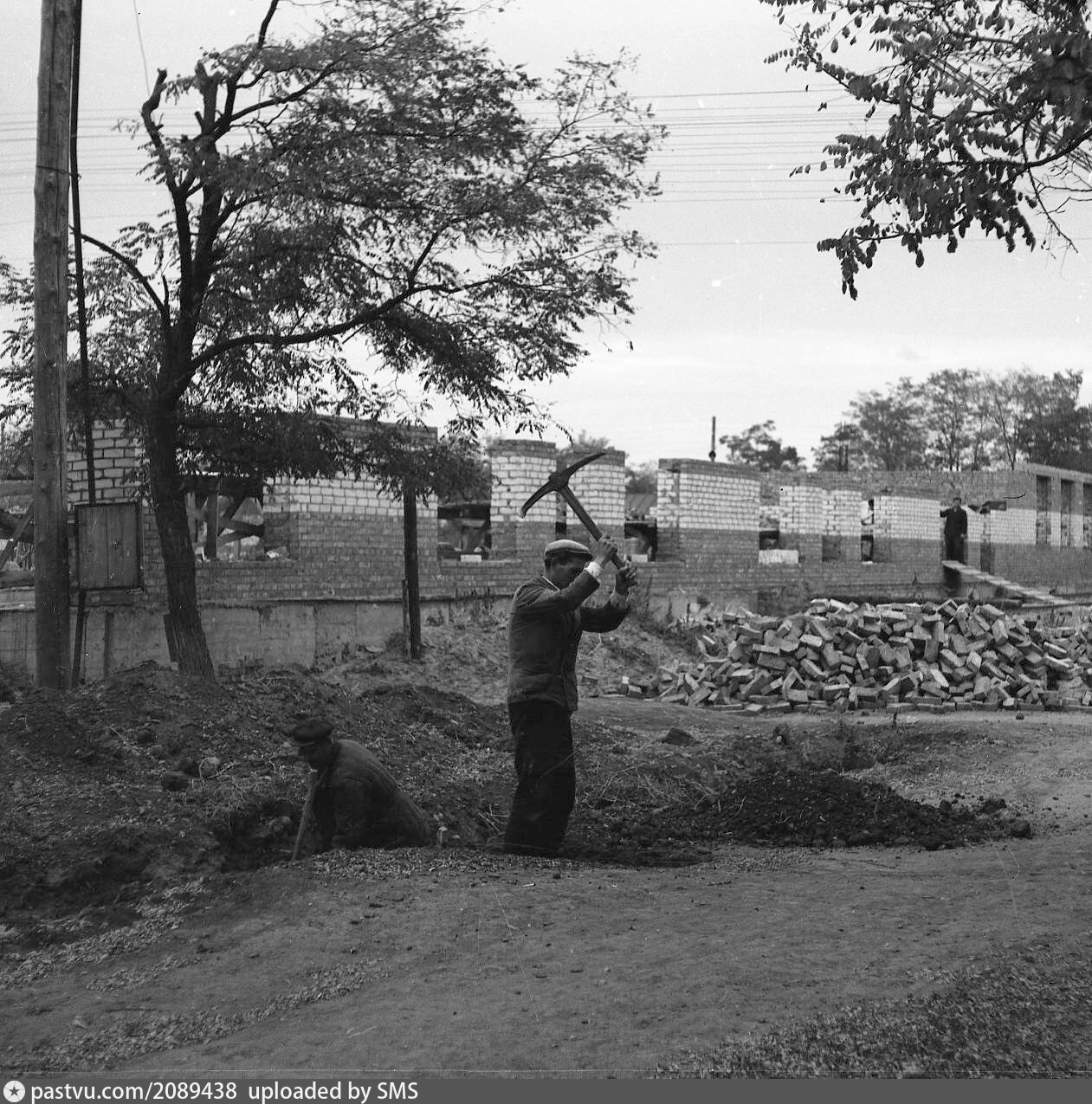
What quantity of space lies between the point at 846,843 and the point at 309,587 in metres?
8.41

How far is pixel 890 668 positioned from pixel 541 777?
9.47m

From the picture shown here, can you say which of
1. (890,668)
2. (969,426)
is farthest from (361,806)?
(969,426)

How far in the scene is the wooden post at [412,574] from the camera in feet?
48.3

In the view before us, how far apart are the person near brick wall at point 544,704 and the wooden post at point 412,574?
8.14m

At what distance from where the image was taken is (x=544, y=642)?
21.5 ft

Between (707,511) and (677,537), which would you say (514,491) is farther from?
(707,511)

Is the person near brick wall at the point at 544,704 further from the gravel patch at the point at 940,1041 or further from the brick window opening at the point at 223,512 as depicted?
the brick window opening at the point at 223,512

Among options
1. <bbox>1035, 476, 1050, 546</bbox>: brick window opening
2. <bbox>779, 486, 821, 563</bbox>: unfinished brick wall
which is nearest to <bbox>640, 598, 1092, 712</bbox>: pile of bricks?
<bbox>779, 486, 821, 563</bbox>: unfinished brick wall

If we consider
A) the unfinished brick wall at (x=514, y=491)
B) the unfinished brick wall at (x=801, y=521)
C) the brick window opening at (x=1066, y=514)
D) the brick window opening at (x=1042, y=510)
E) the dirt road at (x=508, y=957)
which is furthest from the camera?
the brick window opening at (x=1066, y=514)

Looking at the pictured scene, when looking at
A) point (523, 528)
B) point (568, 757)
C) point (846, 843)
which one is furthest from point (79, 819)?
point (523, 528)

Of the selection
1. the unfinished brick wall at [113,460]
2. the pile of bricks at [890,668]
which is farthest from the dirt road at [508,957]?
the pile of bricks at [890,668]

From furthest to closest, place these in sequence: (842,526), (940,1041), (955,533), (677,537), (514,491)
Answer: (955,533), (842,526), (677,537), (514,491), (940,1041)

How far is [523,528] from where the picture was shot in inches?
694

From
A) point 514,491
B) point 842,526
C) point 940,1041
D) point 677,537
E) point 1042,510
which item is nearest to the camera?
point 940,1041
